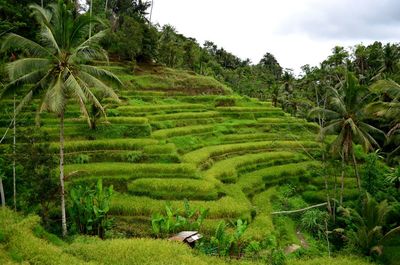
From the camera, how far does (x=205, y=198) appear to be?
19.7 metres

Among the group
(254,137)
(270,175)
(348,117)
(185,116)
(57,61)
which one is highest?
(57,61)

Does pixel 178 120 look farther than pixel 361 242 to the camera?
Yes

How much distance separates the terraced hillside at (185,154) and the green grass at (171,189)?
0.05 m

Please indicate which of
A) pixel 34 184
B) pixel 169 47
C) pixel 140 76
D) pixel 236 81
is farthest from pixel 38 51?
pixel 236 81

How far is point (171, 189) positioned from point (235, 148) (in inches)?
397

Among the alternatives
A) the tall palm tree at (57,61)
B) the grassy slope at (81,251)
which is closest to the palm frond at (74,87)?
the tall palm tree at (57,61)

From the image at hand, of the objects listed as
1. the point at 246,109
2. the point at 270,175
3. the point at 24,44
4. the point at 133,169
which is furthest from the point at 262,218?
the point at 246,109

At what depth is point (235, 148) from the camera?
1129 inches

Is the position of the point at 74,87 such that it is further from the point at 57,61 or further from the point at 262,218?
the point at 262,218

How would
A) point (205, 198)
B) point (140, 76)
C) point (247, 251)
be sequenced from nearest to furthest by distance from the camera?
1. point (247, 251)
2. point (205, 198)
3. point (140, 76)

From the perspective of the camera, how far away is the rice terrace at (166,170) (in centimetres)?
1417

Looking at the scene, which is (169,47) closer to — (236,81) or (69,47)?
(236,81)

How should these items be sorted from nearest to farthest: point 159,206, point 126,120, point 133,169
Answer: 1. point 159,206
2. point 133,169
3. point 126,120

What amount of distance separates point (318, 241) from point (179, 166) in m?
8.73
